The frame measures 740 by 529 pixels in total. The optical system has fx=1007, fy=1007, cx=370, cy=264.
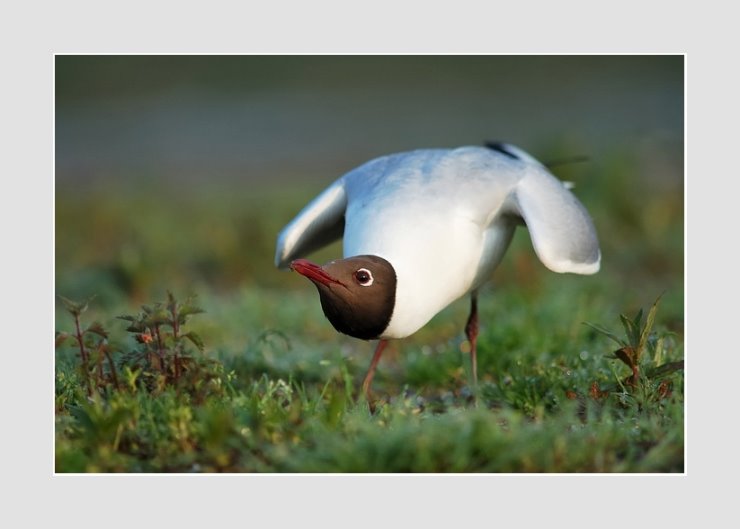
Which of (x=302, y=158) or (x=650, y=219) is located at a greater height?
(x=302, y=158)

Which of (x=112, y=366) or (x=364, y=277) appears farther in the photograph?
(x=112, y=366)

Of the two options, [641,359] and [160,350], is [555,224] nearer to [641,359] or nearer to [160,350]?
[641,359]

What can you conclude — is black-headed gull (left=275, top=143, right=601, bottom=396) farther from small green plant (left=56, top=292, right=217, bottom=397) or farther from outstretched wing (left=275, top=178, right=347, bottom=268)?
small green plant (left=56, top=292, right=217, bottom=397)

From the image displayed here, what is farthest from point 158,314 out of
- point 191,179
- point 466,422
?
point 191,179

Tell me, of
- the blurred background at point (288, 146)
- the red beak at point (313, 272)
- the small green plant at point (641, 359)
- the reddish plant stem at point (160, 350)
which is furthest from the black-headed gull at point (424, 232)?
the blurred background at point (288, 146)

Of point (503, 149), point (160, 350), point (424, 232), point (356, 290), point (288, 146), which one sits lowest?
point (160, 350)

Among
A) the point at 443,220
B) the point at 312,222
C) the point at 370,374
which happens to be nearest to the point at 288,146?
the point at 312,222

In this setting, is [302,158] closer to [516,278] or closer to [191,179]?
[191,179]
